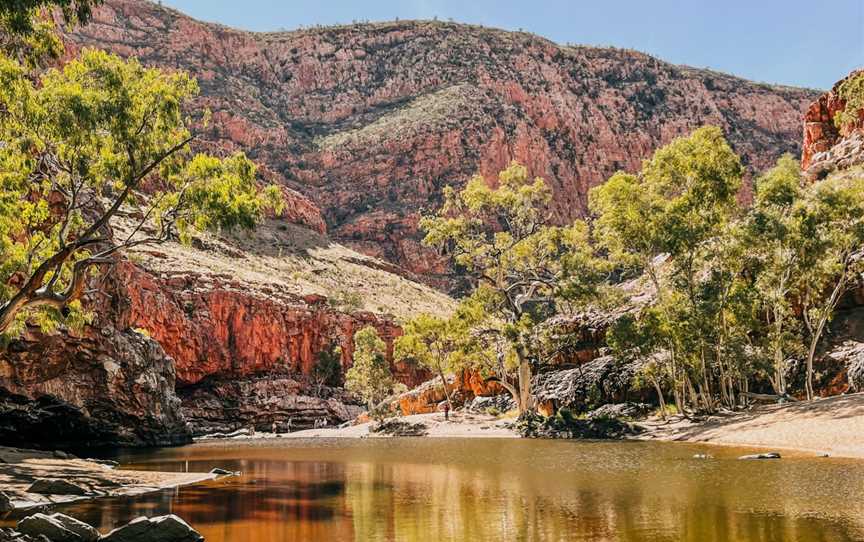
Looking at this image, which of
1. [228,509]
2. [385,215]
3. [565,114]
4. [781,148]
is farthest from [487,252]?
[781,148]

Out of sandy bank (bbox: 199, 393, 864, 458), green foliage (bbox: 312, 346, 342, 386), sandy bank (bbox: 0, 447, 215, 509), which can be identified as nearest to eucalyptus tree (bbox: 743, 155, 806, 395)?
sandy bank (bbox: 199, 393, 864, 458)

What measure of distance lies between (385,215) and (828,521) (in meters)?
123

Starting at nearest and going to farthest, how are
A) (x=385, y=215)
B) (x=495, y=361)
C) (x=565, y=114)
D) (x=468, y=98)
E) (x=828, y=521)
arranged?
(x=828, y=521)
(x=495, y=361)
(x=385, y=215)
(x=468, y=98)
(x=565, y=114)

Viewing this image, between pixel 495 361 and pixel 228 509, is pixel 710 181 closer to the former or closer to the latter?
pixel 495 361

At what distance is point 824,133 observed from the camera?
6681 cm

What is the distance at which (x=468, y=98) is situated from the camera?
14425 cm

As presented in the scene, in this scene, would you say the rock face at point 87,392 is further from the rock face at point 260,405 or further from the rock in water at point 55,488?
the rock in water at point 55,488

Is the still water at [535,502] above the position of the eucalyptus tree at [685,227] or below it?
below

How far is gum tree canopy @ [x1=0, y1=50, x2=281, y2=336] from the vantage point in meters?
18.5

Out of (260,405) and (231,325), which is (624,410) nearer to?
(260,405)


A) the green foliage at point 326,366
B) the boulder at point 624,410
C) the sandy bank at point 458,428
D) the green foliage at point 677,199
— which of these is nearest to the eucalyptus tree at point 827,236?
the green foliage at point 677,199

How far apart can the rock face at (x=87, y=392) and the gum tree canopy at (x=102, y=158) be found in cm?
2059

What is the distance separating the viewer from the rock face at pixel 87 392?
127ft

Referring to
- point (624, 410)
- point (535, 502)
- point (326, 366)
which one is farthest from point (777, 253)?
point (326, 366)
